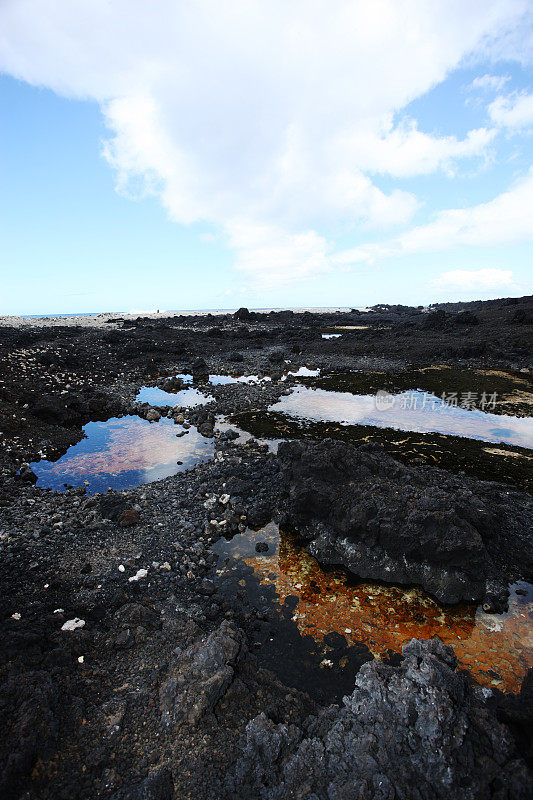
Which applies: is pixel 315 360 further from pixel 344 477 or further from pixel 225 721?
pixel 225 721

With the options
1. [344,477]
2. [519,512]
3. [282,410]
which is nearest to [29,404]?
[282,410]

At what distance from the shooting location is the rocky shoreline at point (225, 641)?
188 inches

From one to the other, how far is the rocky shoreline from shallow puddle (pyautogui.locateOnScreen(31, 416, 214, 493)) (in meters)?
0.97

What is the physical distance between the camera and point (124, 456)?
17.6 meters

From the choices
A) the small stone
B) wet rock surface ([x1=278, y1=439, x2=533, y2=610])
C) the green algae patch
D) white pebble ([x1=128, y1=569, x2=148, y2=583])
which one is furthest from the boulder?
the green algae patch

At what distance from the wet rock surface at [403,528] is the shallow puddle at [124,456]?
661 centimetres

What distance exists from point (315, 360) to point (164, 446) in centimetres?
2928

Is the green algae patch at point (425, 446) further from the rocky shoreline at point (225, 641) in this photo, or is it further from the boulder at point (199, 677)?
the boulder at point (199, 677)

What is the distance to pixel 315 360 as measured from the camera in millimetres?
44844

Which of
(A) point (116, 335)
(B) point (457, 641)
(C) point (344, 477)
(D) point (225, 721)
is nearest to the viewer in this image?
(D) point (225, 721)

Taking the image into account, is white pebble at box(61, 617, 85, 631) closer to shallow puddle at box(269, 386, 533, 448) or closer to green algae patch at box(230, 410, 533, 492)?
green algae patch at box(230, 410, 533, 492)

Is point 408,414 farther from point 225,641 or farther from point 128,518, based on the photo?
point 225,641

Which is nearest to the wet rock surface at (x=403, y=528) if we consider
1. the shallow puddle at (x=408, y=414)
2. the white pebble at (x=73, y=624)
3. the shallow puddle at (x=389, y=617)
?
the shallow puddle at (x=389, y=617)

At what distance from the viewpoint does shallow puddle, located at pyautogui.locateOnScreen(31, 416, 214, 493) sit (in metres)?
15.2
